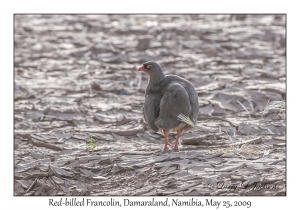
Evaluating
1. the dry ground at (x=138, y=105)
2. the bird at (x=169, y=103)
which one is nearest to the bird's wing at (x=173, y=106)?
the bird at (x=169, y=103)

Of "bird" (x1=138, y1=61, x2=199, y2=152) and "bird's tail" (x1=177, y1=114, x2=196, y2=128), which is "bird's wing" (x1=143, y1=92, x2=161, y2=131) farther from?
"bird's tail" (x1=177, y1=114, x2=196, y2=128)

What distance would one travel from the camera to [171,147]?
6.44 meters

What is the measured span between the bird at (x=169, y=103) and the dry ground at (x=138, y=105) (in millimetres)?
309

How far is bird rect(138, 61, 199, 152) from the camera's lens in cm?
580

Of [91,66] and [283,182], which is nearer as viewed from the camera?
[283,182]

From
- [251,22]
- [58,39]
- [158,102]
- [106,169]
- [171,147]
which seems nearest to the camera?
[106,169]

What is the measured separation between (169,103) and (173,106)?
2.0 inches

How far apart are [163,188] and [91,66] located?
6.29 m

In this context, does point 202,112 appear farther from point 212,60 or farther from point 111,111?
point 212,60

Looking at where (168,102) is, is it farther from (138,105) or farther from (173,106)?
(138,105)

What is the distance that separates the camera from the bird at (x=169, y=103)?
5797 millimetres

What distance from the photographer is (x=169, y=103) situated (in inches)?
228

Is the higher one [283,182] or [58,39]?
[58,39]

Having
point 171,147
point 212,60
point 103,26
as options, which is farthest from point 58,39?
point 171,147
